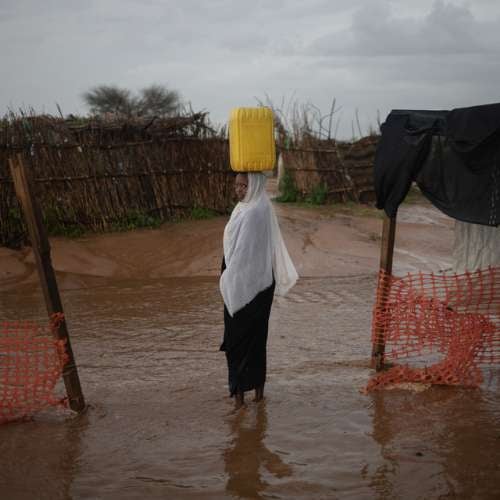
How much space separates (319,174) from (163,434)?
39.0ft

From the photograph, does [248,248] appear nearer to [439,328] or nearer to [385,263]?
[385,263]

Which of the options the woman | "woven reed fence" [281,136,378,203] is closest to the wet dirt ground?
the woman

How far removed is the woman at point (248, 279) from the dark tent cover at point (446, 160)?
1.07 meters

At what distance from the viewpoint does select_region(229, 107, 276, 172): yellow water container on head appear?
14.5ft

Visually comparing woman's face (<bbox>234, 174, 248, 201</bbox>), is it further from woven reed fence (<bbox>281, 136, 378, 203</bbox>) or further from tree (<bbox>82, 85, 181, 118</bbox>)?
tree (<bbox>82, 85, 181, 118</bbox>)

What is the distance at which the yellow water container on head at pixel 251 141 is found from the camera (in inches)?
174

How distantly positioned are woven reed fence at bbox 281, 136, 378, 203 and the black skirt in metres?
11.1

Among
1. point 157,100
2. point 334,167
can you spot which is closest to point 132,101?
point 157,100

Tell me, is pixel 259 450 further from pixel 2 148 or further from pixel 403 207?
pixel 403 207

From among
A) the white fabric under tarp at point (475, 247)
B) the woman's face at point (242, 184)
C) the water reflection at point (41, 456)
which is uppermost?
the woman's face at point (242, 184)

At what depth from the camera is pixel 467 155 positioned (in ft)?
15.2

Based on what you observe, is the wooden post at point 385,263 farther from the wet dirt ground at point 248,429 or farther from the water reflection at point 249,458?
the water reflection at point 249,458

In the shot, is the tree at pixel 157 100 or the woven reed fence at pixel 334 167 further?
the tree at pixel 157 100

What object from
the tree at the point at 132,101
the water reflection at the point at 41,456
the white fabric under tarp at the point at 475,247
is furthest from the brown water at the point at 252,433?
the tree at the point at 132,101
